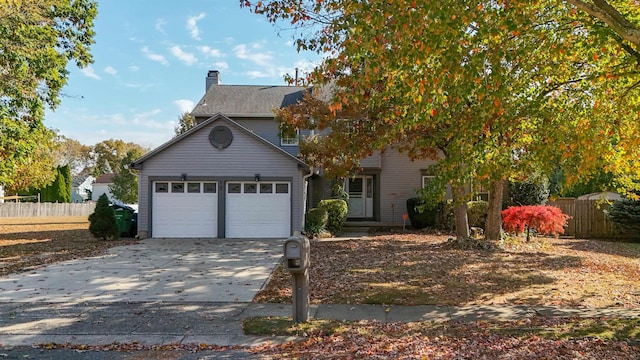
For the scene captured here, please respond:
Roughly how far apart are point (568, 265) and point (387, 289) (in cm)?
559

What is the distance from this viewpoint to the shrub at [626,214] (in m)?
16.8

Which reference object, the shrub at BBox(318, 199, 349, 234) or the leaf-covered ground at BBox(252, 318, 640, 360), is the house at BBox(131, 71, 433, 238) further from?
the leaf-covered ground at BBox(252, 318, 640, 360)

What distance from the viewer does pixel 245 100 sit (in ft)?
80.4

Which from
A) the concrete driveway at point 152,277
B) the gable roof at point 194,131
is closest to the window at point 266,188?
the gable roof at point 194,131

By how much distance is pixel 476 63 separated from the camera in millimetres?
5613

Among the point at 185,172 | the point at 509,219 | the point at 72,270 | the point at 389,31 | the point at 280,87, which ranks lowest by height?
the point at 72,270

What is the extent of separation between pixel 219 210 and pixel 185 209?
1.33 metres

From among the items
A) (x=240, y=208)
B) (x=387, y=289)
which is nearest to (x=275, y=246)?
(x=240, y=208)

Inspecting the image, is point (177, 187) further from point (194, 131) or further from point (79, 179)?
point (79, 179)

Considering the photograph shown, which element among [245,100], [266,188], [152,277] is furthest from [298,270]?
[245,100]

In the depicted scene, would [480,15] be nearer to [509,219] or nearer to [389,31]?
[389,31]

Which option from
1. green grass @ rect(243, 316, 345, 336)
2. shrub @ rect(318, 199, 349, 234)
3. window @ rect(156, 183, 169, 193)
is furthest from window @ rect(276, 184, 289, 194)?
green grass @ rect(243, 316, 345, 336)

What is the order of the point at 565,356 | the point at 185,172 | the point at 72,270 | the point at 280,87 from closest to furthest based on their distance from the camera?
the point at 565,356, the point at 72,270, the point at 185,172, the point at 280,87

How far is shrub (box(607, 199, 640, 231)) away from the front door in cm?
1041
